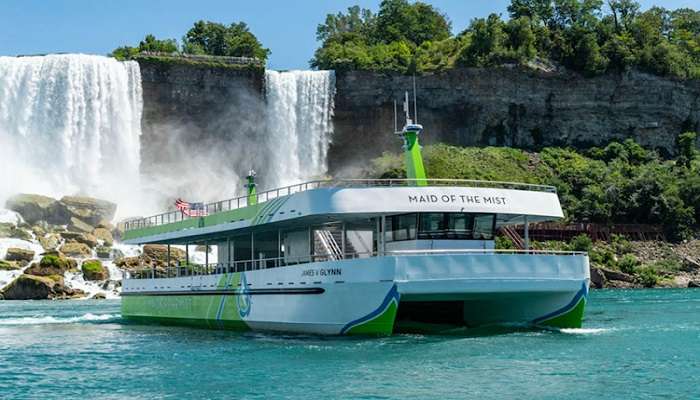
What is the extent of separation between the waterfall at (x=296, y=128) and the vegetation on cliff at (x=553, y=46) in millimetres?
4606

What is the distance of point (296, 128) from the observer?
92188 mm

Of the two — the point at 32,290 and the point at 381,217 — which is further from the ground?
the point at 381,217

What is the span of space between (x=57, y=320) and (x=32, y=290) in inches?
899

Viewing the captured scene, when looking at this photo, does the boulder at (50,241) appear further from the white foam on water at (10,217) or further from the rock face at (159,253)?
the rock face at (159,253)

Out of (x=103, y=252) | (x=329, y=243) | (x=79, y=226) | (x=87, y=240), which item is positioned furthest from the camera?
(x=79, y=226)

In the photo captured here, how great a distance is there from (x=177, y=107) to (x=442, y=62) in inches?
1051

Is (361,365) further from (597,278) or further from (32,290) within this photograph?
(597,278)

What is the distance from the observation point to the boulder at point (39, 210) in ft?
255

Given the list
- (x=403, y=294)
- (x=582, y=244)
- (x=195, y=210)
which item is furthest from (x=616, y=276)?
(x=403, y=294)

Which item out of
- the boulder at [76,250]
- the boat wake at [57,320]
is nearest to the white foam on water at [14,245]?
the boulder at [76,250]

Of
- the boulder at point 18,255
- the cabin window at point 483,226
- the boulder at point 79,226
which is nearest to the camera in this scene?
the cabin window at point 483,226

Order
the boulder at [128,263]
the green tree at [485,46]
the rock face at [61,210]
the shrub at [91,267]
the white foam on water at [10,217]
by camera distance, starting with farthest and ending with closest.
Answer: the green tree at [485,46], the rock face at [61,210], the white foam on water at [10,217], the boulder at [128,263], the shrub at [91,267]

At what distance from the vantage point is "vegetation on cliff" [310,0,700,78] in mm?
96188

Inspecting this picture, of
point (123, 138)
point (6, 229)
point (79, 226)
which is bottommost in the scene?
point (6, 229)
